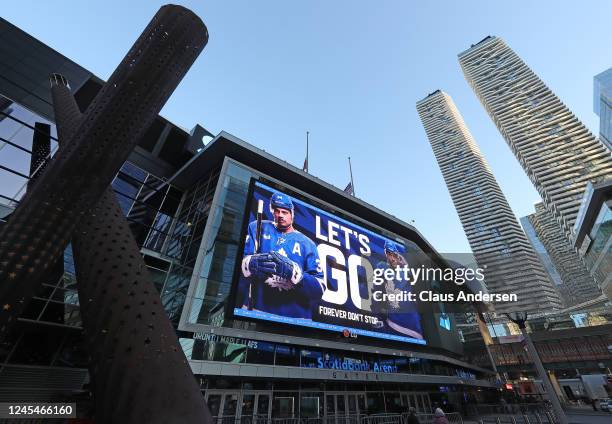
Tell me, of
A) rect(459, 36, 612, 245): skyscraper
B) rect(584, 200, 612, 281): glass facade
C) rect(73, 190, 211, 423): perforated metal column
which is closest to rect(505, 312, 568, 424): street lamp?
rect(73, 190, 211, 423): perforated metal column

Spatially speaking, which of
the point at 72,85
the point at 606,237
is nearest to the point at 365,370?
the point at 72,85

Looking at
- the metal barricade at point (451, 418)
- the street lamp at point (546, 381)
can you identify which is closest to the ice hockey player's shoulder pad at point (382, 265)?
the metal barricade at point (451, 418)

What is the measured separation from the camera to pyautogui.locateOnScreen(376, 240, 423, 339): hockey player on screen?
26.6m

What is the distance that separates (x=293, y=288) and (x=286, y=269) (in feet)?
4.83

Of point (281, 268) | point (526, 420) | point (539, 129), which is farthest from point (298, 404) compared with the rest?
point (539, 129)

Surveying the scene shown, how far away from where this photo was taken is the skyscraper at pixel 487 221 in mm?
136625

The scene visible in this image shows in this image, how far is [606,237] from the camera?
118ft

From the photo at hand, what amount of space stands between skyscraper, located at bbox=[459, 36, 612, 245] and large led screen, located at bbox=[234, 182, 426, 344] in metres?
106

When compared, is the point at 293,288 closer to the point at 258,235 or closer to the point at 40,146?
the point at 258,235

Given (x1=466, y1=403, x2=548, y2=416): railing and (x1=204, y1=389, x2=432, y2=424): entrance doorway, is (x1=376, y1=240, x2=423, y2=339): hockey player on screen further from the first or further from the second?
(x1=466, y1=403, x2=548, y2=416): railing

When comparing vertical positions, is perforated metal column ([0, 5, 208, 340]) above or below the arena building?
below

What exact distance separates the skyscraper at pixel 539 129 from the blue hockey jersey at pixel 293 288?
377 feet

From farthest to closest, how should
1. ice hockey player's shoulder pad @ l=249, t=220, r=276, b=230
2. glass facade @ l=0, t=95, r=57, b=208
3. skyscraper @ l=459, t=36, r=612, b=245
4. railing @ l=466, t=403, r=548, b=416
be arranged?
skyscraper @ l=459, t=36, r=612, b=245
railing @ l=466, t=403, r=548, b=416
ice hockey player's shoulder pad @ l=249, t=220, r=276, b=230
glass facade @ l=0, t=95, r=57, b=208

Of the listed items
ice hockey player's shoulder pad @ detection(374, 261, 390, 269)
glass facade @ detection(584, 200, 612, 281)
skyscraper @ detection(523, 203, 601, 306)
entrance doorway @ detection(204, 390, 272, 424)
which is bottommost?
entrance doorway @ detection(204, 390, 272, 424)
